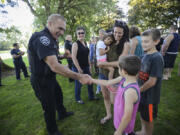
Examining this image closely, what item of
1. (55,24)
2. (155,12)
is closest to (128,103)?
(55,24)

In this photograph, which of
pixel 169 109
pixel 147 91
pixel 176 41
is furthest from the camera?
pixel 176 41

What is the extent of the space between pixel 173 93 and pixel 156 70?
10.8 ft

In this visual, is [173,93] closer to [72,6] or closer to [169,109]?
[169,109]

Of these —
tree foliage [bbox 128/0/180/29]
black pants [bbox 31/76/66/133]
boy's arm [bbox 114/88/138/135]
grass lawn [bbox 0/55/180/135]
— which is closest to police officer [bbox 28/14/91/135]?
black pants [bbox 31/76/66/133]

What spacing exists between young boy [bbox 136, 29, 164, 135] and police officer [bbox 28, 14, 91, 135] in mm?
1031

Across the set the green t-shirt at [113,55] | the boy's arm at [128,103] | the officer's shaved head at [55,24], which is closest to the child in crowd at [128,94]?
the boy's arm at [128,103]

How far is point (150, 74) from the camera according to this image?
1.60 m

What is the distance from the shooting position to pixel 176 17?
1962cm

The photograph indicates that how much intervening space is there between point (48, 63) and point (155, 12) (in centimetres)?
2505

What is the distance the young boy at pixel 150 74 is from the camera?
61.3 inches

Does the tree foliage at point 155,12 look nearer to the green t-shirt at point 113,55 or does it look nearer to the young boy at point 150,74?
the green t-shirt at point 113,55

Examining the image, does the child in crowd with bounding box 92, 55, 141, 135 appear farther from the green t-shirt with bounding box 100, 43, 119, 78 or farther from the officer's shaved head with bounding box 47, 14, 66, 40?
the officer's shaved head with bounding box 47, 14, 66, 40

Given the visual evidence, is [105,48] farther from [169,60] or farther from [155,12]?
[155,12]

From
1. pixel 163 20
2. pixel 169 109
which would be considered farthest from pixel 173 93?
Answer: pixel 163 20
